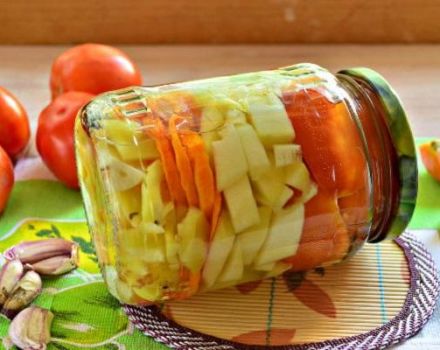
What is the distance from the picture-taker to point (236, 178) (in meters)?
0.59

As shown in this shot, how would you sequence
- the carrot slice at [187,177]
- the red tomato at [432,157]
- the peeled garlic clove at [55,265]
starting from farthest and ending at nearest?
the red tomato at [432,157] < the peeled garlic clove at [55,265] < the carrot slice at [187,177]

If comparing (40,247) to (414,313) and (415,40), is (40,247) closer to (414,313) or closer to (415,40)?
(414,313)

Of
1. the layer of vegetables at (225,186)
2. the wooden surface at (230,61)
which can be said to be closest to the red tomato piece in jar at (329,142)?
the layer of vegetables at (225,186)

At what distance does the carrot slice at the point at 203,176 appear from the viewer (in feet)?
1.90

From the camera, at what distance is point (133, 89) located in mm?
670

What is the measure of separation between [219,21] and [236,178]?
20.6 inches

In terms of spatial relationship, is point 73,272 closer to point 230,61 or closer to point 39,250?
point 39,250

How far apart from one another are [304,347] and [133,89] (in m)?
0.25

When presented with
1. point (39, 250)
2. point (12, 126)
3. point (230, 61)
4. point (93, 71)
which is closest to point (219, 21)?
point (230, 61)

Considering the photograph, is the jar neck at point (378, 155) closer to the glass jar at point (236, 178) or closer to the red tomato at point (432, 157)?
the glass jar at point (236, 178)

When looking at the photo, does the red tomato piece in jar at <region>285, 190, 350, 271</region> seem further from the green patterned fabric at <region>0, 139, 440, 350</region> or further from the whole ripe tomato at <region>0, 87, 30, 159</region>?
the whole ripe tomato at <region>0, 87, 30, 159</region>

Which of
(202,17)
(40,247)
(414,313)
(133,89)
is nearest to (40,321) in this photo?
(40,247)

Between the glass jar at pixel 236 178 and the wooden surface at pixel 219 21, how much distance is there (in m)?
0.41

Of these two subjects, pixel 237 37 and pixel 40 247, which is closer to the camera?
pixel 40 247
